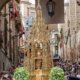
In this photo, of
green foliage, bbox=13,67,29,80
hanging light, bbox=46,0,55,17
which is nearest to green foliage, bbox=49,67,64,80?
green foliage, bbox=13,67,29,80

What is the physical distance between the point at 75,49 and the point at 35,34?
62.1 meters

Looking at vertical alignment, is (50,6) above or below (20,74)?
above

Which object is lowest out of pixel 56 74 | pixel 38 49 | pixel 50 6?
pixel 56 74

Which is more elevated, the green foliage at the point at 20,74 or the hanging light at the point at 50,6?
the hanging light at the point at 50,6

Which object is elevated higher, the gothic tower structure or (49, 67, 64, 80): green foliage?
the gothic tower structure

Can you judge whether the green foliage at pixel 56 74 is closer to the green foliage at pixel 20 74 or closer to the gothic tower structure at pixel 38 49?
the green foliage at pixel 20 74

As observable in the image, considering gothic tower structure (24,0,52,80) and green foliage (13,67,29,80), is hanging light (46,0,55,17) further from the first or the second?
green foliage (13,67,29,80)

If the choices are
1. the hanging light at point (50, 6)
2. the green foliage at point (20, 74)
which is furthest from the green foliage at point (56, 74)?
the hanging light at point (50, 6)

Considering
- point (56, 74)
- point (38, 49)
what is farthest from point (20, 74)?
point (38, 49)

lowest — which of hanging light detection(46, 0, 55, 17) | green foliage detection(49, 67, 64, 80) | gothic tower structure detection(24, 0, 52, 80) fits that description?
green foliage detection(49, 67, 64, 80)

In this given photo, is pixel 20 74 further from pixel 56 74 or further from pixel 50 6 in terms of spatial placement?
pixel 50 6

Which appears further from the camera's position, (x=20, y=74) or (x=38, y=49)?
(x=38, y=49)

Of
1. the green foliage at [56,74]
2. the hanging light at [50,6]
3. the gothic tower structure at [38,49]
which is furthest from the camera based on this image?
the hanging light at [50,6]

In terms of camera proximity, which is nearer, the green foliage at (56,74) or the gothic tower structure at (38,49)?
the green foliage at (56,74)
